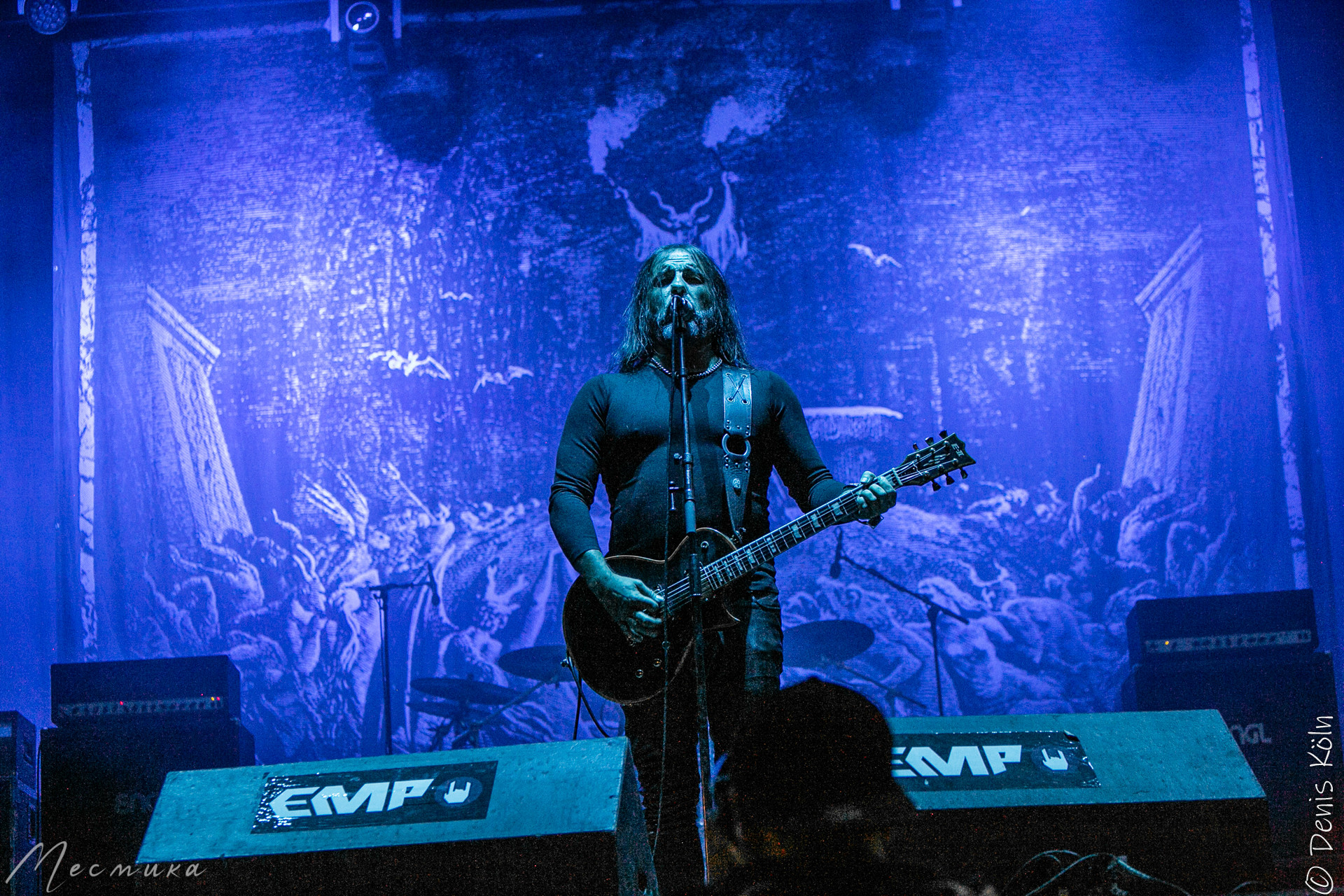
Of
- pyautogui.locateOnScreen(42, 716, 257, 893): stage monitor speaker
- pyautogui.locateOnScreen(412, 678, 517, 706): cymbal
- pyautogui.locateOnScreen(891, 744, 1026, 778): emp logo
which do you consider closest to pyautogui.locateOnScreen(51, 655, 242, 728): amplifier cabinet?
pyautogui.locateOnScreen(42, 716, 257, 893): stage monitor speaker

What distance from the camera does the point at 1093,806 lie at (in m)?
2.39

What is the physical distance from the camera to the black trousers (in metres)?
2.83

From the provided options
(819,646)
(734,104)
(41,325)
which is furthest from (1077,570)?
(41,325)

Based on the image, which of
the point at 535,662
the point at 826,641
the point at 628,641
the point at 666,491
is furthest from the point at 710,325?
the point at 535,662

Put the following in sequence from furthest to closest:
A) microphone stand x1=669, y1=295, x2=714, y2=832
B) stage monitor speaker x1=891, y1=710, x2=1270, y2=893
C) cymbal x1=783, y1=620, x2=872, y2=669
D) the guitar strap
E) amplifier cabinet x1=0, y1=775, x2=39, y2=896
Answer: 1. cymbal x1=783, y1=620, x2=872, y2=669
2. amplifier cabinet x1=0, y1=775, x2=39, y2=896
3. the guitar strap
4. microphone stand x1=669, y1=295, x2=714, y2=832
5. stage monitor speaker x1=891, y1=710, x2=1270, y2=893

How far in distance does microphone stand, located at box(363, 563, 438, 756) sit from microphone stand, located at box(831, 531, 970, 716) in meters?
2.07

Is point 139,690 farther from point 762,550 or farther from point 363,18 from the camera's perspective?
point 363,18

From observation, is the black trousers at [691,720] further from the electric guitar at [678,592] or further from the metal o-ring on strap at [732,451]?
the metal o-ring on strap at [732,451]

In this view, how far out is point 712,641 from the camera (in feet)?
9.66

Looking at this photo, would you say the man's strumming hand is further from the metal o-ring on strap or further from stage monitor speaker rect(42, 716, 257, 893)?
stage monitor speaker rect(42, 716, 257, 893)

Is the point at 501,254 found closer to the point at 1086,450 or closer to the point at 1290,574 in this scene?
the point at 1086,450

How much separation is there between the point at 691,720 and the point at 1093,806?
3.25 ft

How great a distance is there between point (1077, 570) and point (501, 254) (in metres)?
3.46

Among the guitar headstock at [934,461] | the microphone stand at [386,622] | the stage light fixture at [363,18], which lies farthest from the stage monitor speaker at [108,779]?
the stage light fixture at [363,18]
